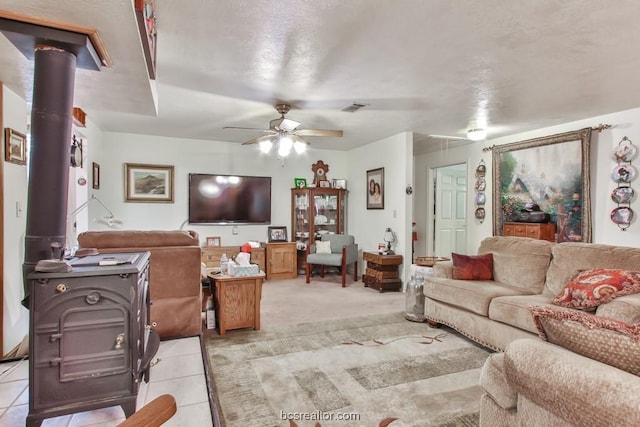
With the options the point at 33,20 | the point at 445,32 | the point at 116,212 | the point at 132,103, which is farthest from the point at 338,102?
the point at 116,212

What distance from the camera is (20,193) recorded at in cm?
279

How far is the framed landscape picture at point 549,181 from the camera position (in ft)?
13.9

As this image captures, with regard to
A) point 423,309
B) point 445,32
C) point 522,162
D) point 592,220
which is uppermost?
point 445,32

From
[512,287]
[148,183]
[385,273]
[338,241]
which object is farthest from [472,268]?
[148,183]

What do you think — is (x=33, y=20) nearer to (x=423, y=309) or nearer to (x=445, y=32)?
(x=445, y=32)

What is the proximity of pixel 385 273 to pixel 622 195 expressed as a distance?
2847 mm

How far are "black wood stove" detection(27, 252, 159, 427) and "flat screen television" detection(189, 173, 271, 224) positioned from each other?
13.3ft

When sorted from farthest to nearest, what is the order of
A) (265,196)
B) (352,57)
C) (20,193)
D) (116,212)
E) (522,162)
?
A: 1. (265,196)
2. (116,212)
3. (522,162)
4. (20,193)
5. (352,57)

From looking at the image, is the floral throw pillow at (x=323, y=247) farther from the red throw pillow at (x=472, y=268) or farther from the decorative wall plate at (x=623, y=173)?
the decorative wall plate at (x=623, y=173)

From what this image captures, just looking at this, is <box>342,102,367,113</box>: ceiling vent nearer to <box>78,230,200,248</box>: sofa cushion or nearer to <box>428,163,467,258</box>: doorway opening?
<box>78,230,200,248</box>: sofa cushion

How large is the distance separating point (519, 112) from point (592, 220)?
5.11ft

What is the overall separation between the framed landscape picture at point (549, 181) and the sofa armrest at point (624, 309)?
2.38 metres

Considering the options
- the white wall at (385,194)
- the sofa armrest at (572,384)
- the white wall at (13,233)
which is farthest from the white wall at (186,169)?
the sofa armrest at (572,384)

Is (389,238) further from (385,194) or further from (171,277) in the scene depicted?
(171,277)
